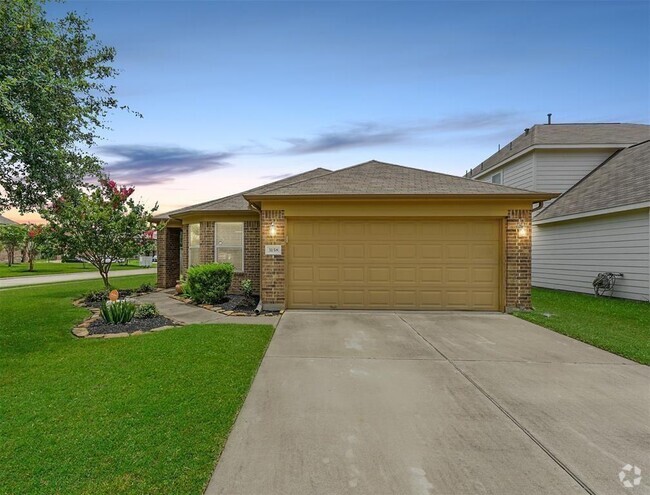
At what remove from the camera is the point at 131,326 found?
6.34 meters

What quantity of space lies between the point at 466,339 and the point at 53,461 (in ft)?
18.8

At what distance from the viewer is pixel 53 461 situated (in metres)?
2.29

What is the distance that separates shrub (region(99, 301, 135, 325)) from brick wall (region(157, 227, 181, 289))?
234 inches

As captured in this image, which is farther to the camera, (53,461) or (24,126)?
(24,126)

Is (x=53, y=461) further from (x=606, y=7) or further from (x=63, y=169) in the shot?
(x=606, y=7)

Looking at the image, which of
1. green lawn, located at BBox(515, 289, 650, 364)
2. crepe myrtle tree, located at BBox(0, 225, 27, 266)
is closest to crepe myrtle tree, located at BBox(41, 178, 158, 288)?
green lawn, located at BBox(515, 289, 650, 364)

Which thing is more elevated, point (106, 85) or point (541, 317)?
point (106, 85)

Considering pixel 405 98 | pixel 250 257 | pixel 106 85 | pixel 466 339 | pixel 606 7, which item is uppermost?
pixel 606 7

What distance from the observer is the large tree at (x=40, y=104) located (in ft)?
16.4

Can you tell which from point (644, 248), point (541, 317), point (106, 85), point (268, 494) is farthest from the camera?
point (644, 248)

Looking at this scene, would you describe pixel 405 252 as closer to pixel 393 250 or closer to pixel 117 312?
pixel 393 250

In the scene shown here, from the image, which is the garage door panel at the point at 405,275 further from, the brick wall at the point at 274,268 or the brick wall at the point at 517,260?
the brick wall at the point at 274,268

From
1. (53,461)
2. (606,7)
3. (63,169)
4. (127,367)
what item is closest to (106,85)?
(63,169)

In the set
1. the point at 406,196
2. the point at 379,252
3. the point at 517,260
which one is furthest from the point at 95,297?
the point at 517,260
